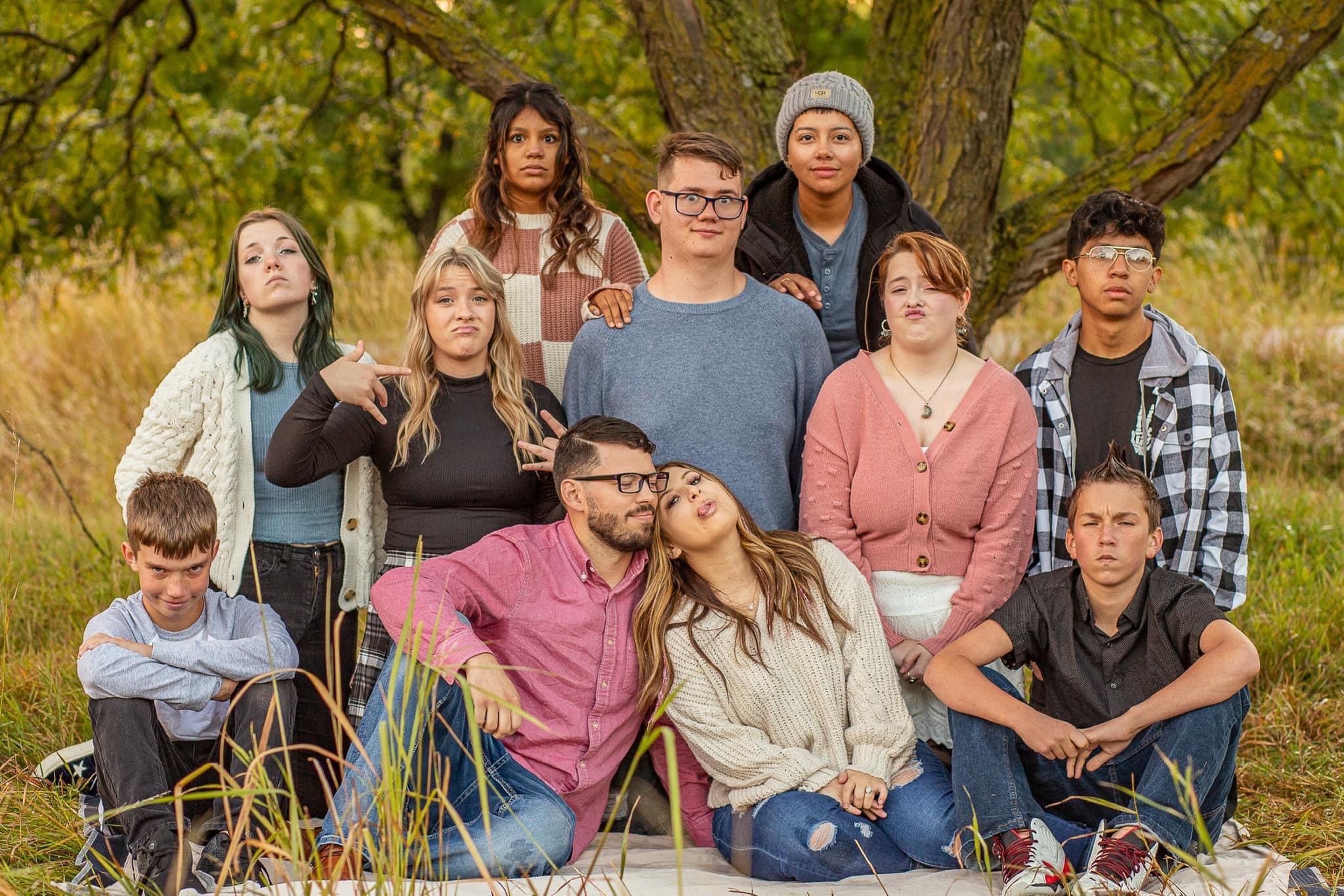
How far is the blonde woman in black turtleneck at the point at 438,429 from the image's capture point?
369 centimetres

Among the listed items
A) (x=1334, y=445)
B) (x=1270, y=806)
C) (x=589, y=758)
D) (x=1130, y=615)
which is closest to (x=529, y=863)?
(x=589, y=758)

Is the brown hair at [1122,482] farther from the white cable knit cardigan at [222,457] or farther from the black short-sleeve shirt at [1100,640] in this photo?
the white cable knit cardigan at [222,457]

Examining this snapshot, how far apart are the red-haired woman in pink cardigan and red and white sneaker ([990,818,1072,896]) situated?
55cm

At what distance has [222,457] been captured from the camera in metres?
3.86

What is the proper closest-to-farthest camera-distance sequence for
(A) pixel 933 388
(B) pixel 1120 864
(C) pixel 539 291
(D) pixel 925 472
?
(B) pixel 1120 864 < (D) pixel 925 472 < (A) pixel 933 388 < (C) pixel 539 291

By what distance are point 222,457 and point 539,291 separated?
3.75ft

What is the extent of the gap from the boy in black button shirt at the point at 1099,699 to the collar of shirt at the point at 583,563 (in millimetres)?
848

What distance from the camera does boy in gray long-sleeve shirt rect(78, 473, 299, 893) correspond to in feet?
10.8

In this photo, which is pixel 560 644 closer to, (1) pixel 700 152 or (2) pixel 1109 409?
(1) pixel 700 152

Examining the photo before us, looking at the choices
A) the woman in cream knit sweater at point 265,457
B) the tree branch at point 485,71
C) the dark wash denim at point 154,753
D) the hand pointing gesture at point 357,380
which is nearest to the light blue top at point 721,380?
the hand pointing gesture at point 357,380

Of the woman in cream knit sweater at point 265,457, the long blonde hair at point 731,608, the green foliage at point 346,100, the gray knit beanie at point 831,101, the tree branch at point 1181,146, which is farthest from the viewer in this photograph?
the green foliage at point 346,100

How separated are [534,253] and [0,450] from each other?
17.5 ft

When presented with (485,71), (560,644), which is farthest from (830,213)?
(485,71)

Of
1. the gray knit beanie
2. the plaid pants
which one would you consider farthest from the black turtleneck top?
the gray knit beanie
